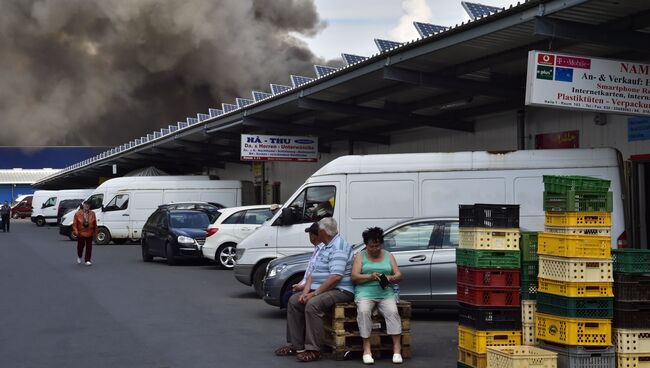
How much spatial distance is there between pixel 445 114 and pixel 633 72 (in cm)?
1157

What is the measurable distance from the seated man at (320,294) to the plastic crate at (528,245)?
2.12 metres

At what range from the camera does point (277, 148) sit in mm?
29219

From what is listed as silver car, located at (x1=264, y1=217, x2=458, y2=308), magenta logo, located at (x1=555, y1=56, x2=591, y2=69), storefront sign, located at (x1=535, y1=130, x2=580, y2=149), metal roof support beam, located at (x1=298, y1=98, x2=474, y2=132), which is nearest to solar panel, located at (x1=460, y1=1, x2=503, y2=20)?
magenta logo, located at (x1=555, y1=56, x2=591, y2=69)

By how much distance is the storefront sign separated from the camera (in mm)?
19219

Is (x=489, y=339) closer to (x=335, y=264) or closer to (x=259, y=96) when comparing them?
(x=335, y=264)

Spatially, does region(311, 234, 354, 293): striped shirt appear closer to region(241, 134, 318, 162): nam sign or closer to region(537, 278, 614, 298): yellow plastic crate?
region(537, 278, 614, 298): yellow plastic crate

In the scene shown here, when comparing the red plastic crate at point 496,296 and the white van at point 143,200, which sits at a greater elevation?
the white van at point 143,200

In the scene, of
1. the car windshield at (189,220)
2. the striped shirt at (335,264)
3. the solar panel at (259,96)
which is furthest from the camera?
the solar panel at (259,96)

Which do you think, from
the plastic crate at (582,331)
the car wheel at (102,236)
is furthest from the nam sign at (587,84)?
the car wheel at (102,236)

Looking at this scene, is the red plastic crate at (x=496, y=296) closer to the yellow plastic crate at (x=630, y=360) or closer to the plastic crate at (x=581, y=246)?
the plastic crate at (x=581, y=246)

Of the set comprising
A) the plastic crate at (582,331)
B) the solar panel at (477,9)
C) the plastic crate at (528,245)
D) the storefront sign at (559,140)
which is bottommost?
the plastic crate at (582,331)

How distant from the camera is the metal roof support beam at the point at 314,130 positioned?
28.1 metres

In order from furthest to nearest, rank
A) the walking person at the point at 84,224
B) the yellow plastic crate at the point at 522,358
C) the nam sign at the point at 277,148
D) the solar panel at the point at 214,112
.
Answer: the solar panel at the point at 214,112
the nam sign at the point at 277,148
the walking person at the point at 84,224
the yellow plastic crate at the point at 522,358

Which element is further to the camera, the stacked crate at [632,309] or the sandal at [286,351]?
the sandal at [286,351]
